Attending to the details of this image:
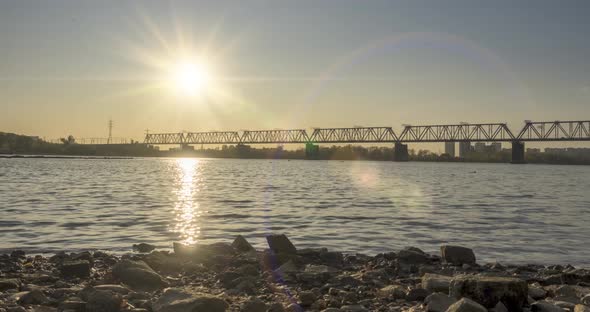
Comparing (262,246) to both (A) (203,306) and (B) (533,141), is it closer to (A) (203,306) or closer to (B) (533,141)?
(A) (203,306)

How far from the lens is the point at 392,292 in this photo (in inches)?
367

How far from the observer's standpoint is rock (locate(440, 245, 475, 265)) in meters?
13.0

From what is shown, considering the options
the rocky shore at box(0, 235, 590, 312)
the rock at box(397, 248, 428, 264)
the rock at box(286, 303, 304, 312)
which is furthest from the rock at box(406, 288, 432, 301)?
the rock at box(397, 248, 428, 264)

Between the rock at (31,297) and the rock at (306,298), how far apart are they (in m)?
4.08

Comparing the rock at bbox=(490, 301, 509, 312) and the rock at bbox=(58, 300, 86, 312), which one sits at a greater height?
the rock at bbox=(490, 301, 509, 312)

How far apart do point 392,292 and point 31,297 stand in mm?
5990

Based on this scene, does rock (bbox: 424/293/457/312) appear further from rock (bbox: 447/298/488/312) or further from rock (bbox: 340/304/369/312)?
rock (bbox: 340/304/369/312)

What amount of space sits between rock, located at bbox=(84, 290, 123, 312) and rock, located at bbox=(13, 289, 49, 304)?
1.09m

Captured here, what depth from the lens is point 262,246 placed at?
15609 mm

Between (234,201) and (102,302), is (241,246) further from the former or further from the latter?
(234,201)

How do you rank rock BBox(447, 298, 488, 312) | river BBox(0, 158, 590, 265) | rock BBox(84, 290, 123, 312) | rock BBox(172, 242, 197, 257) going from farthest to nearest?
river BBox(0, 158, 590, 265) < rock BBox(172, 242, 197, 257) < rock BBox(84, 290, 123, 312) < rock BBox(447, 298, 488, 312)

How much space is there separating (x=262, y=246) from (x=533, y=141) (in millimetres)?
205073

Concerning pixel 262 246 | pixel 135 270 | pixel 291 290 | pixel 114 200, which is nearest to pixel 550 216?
pixel 262 246

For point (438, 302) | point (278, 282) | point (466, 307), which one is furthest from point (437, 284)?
point (278, 282)
